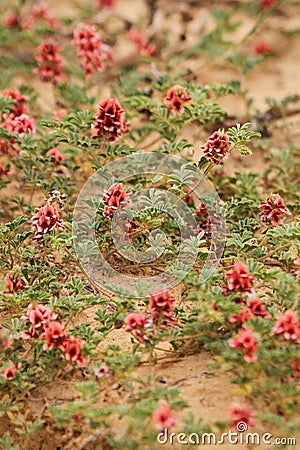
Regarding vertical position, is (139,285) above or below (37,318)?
above

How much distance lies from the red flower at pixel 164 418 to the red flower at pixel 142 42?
2.93 metres

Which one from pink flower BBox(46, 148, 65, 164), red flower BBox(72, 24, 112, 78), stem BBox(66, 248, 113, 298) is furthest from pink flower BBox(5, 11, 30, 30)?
stem BBox(66, 248, 113, 298)

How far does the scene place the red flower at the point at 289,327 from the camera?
242 cm

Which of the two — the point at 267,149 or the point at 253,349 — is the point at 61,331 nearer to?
the point at 253,349

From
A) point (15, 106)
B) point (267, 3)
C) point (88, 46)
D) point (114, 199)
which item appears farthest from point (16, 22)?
point (114, 199)

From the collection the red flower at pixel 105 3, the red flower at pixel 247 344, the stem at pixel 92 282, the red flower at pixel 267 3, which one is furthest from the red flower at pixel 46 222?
the red flower at pixel 105 3

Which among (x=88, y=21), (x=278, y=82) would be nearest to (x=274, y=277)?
(x=278, y=82)

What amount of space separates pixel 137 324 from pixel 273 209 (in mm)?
821

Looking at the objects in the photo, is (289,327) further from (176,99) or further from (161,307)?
(176,99)

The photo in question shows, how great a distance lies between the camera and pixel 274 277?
264 centimetres

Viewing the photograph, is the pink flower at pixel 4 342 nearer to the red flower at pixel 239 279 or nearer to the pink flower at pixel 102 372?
the pink flower at pixel 102 372

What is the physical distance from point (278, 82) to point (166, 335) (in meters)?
2.73

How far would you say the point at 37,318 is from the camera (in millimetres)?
2623
